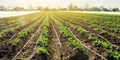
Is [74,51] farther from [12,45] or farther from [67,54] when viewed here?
[12,45]

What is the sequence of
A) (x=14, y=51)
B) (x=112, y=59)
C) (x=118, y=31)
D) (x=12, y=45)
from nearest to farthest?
1. (x=112, y=59)
2. (x=14, y=51)
3. (x=12, y=45)
4. (x=118, y=31)

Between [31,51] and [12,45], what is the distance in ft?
5.21

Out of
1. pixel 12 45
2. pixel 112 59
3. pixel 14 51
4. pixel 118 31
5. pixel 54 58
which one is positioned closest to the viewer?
pixel 112 59

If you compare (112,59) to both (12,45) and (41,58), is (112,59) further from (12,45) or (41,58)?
(12,45)

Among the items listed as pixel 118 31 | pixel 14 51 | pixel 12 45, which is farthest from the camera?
pixel 118 31

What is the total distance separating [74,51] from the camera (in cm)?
1056

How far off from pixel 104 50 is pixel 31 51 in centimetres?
388

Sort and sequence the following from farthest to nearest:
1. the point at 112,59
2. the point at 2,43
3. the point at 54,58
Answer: the point at 2,43, the point at 54,58, the point at 112,59

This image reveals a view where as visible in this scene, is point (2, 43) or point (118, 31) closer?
point (2, 43)

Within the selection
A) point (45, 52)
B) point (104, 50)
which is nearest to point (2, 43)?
point (45, 52)

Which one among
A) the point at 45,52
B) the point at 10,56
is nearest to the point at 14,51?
the point at 10,56

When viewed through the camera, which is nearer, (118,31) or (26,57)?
(26,57)

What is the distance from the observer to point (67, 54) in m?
10.6

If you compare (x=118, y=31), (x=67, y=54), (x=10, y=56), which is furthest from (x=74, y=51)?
(x=118, y=31)
